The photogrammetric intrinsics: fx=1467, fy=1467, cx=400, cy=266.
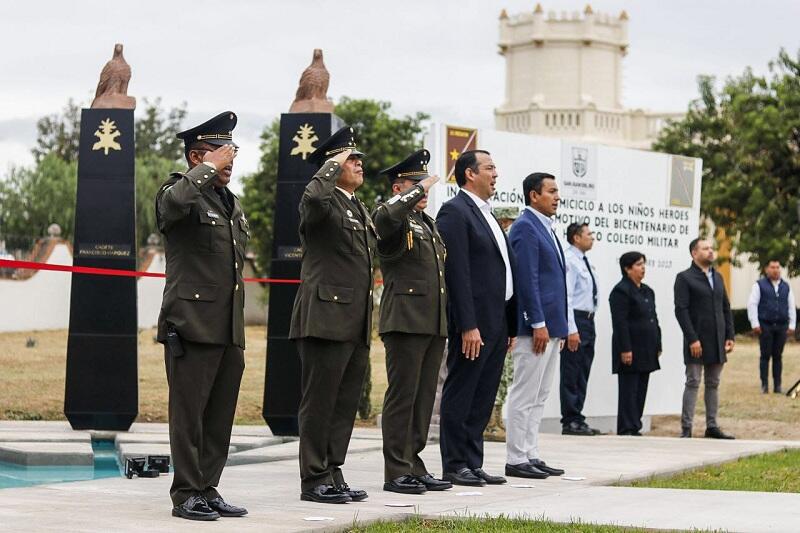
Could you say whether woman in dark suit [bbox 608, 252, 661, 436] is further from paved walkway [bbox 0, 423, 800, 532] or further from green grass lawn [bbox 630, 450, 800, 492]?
paved walkway [bbox 0, 423, 800, 532]

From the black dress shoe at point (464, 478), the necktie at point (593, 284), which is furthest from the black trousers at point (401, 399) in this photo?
the necktie at point (593, 284)

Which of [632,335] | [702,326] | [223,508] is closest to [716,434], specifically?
[702,326]

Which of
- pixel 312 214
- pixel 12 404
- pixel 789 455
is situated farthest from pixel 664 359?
pixel 312 214

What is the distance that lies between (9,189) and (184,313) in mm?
44873

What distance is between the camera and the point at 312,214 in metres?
7.20

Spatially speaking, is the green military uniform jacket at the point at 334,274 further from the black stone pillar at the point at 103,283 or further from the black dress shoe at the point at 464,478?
the black stone pillar at the point at 103,283

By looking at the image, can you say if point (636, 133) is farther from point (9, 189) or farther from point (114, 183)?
point (114, 183)

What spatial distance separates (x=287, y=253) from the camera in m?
12.4

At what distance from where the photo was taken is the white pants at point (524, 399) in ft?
29.4

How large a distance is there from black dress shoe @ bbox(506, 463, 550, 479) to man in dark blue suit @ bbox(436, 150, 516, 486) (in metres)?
0.38

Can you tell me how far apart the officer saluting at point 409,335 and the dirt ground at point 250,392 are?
20.0 feet

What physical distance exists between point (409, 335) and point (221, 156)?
180 cm

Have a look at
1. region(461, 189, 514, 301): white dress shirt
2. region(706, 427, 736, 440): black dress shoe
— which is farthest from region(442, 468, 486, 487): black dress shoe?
region(706, 427, 736, 440): black dress shoe

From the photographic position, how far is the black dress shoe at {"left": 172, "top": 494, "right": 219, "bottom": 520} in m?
6.58
